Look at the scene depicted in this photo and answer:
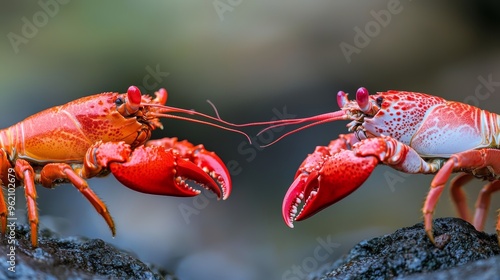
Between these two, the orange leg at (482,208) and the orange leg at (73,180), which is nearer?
the orange leg at (73,180)


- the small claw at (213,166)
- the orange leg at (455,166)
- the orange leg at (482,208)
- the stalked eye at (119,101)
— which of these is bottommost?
the orange leg at (482,208)

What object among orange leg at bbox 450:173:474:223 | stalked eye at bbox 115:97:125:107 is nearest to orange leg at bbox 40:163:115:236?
stalked eye at bbox 115:97:125:107

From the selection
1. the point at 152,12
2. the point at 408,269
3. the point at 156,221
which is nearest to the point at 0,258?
the point at 408,269

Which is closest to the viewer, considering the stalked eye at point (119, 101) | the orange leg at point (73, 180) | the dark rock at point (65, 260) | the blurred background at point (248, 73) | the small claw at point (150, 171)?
the dark rock at point (65, 260)

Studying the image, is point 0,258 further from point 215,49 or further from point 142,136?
point 215,49

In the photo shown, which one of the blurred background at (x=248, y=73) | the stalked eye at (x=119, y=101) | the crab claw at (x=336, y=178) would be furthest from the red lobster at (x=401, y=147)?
the blurred background at (x=248, y=73)

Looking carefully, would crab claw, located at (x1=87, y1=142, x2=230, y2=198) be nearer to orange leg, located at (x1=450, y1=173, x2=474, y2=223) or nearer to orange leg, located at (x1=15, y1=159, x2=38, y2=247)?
orange leg, located at (x1=15, y1=159, x2=38, y2=247)

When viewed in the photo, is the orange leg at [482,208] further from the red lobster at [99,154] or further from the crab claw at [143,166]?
the crab claw at [143,166]

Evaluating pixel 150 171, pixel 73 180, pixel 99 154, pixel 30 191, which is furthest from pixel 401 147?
pixel 30 191
